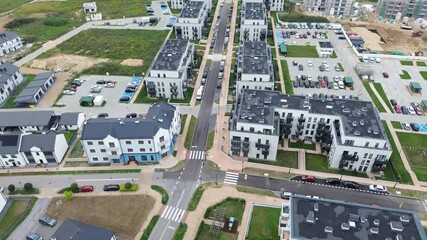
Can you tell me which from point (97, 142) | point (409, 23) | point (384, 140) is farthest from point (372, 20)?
point (97, 142)

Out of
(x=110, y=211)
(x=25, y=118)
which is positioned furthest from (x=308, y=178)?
(x=25, y=118)

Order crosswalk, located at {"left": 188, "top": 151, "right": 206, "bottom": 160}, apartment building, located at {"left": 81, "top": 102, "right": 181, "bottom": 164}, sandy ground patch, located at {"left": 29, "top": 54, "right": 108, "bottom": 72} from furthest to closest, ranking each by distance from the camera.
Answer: sandy ground patch, located at {"left": 29, "top": 54, "right": 108, "bottom": 72}, crosswalk, located at {"left": 188, "top": 151, "right": 206, "bottom": 160}, apartment building, located at {"left": 81, "top": 102, "right": 181, "bottom": 164}

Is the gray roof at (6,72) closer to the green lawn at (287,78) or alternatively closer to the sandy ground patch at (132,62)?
the sandy ground patch at (132,62)

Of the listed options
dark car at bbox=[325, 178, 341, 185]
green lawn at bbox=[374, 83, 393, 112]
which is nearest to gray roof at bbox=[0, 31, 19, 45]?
dark car at bbox=[325, 178, 341, 185]

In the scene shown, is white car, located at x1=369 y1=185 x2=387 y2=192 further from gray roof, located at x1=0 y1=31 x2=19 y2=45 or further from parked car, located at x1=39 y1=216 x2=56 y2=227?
gray roof, located at x1=0 y1=31 x2=19 y2=45

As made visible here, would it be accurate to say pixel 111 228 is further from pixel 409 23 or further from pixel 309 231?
pixel 409 23

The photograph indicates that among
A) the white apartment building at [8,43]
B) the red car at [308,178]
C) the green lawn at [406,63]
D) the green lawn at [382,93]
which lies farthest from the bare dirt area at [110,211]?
the green lawn at [406,63]
